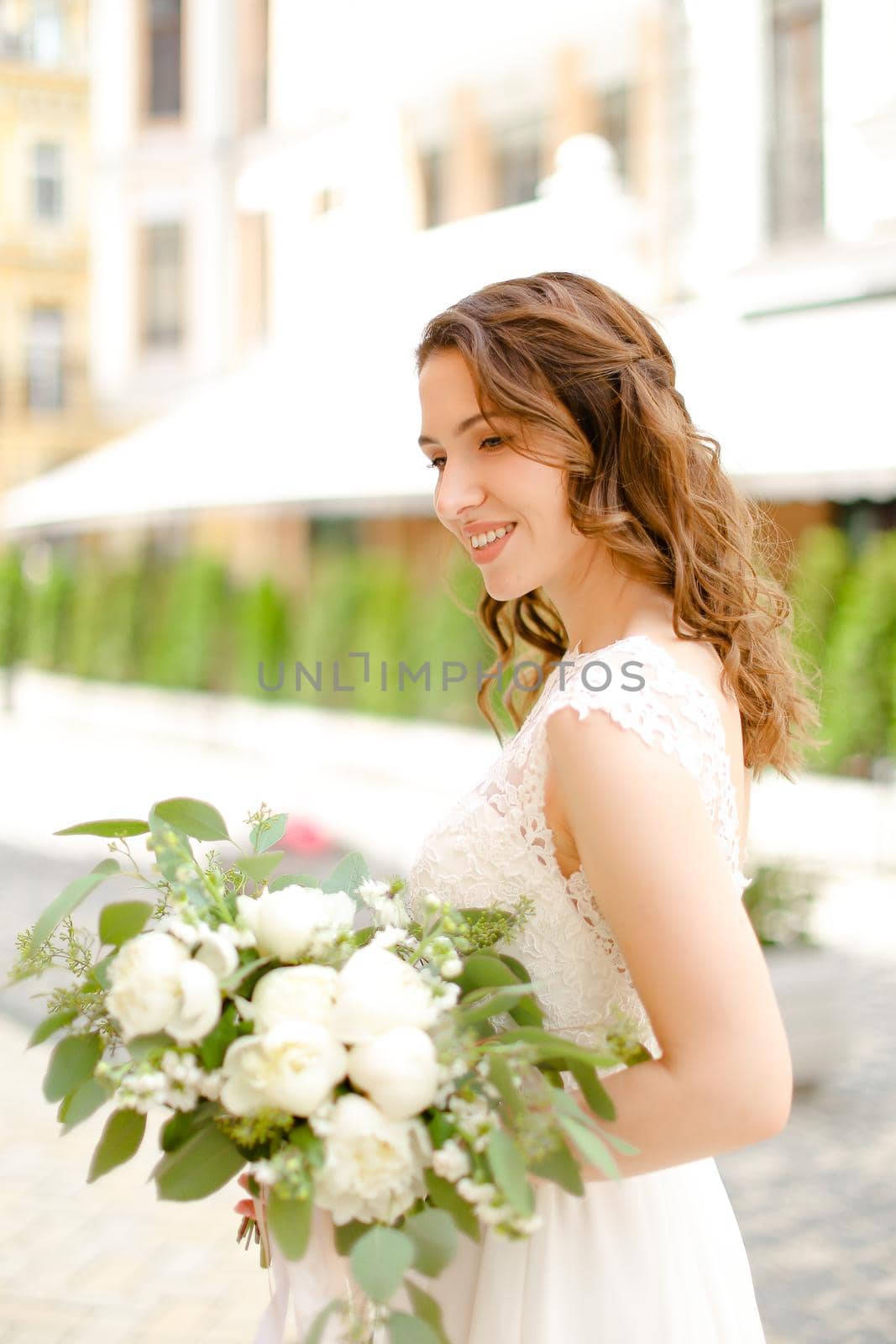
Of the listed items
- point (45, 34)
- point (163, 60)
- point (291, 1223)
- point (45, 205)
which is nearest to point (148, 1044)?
point (291, 1223)

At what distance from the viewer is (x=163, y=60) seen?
26203mm

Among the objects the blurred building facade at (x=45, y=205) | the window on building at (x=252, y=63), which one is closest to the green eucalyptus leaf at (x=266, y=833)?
the window on building at (x=252, y=63)

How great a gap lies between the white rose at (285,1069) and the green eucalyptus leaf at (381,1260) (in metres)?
0.12

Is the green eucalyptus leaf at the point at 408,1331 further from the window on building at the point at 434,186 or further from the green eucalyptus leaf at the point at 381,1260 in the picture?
the window on building at the point at 434,186

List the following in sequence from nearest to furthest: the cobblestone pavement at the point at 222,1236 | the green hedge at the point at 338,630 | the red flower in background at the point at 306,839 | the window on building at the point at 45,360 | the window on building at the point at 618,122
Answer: the cobblestone pavement at the point at 222,1236
the red flower in background at the point at 306,839
the green hedge at the point at 338,630
the window on building at the point at 618,122
the window on building at the point at 45,360

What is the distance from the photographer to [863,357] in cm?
848

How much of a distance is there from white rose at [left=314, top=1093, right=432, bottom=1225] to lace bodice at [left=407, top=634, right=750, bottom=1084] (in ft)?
0.89

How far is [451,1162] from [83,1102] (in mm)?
360

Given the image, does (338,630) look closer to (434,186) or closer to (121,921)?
(434,186)

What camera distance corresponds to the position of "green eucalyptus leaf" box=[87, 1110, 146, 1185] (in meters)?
1.36

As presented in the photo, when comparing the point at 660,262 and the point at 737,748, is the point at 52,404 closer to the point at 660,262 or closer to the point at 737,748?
the point at 660,262

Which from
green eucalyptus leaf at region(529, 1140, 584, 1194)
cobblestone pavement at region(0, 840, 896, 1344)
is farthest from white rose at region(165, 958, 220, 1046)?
cobblestone pavement at region(0, 840, 896, 1344)

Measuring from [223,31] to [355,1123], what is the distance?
26.8 meters

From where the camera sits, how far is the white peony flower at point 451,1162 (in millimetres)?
1222
